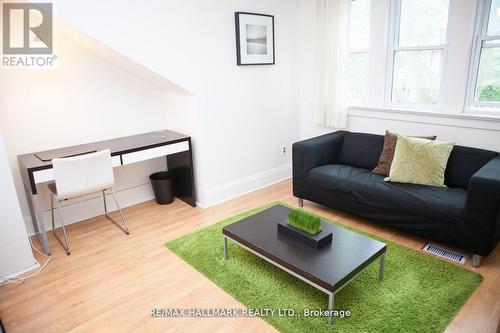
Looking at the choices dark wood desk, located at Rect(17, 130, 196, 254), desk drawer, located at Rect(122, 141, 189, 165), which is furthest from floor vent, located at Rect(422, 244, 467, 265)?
desk drawer, located at Rect(122, 141, 189, 165)

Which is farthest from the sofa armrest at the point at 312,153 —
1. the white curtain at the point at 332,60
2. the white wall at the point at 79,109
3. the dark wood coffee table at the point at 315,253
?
the white wall at the point at 79,109

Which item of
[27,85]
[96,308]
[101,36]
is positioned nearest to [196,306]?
[96,308]

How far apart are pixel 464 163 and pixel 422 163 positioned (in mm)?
371

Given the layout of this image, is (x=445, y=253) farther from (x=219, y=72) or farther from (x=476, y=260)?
(x=219, y=72)

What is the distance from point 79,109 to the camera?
3285mm

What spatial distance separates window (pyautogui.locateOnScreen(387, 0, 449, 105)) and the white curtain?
18.7 inches

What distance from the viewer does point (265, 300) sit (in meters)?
2.19

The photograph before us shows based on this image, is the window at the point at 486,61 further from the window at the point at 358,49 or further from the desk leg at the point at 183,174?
the desk leg at the point at 183,174

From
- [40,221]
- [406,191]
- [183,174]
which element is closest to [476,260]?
[406,191]

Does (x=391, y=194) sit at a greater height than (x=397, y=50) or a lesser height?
lesser

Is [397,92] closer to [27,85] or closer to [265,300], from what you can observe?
[265,300]

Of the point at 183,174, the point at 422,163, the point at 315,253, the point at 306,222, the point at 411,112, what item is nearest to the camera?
the point at 315,253

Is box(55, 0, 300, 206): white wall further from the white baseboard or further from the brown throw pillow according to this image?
the brown throw pillow

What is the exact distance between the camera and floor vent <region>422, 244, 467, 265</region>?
2.54 metres
